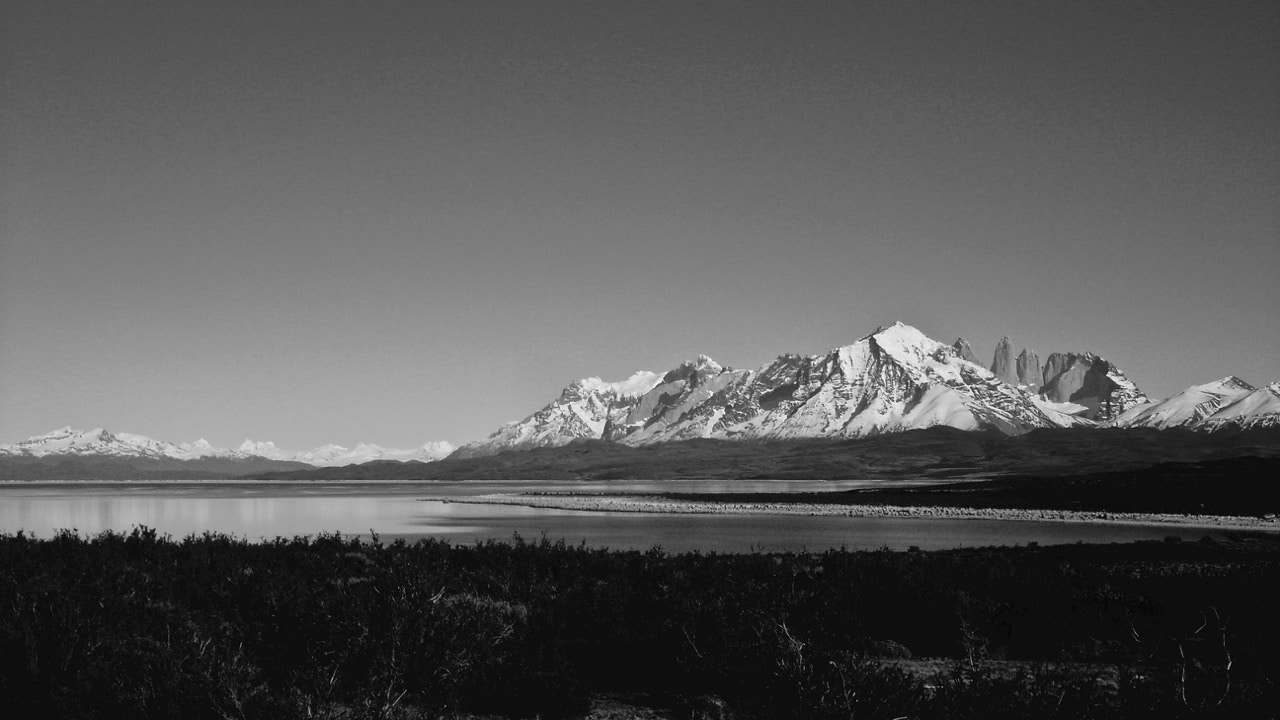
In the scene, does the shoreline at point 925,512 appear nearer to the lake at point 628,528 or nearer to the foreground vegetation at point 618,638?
the lake at point 628,528

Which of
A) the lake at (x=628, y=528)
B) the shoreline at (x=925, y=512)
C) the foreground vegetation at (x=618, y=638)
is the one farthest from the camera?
the shoreline at (x=925, y=512)

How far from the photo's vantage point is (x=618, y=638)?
14859 millimetres

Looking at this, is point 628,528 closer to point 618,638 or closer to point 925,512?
point 925,512

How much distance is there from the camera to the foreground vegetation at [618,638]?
33.7 ft

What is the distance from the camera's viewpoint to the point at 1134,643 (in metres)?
16.5

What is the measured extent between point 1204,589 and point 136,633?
18.3m

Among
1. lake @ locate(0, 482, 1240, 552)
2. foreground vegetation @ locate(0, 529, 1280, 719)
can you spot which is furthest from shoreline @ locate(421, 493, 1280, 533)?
foreground vegetation @ locate(0, 529, 1280, 719)

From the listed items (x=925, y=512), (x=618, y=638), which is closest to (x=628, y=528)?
(x=925, y=512)

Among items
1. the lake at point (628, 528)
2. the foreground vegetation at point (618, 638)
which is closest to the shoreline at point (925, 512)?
the lake at point (628, 528)

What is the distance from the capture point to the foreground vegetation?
1027cm

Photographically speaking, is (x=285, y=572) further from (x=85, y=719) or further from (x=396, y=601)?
(x=85, y=719)

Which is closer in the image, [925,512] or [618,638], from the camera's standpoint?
[618,638]

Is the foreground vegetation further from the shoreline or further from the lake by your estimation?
the shoreline

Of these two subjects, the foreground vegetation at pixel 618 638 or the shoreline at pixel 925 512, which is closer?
the foreground vegetation at pixel 618 638
